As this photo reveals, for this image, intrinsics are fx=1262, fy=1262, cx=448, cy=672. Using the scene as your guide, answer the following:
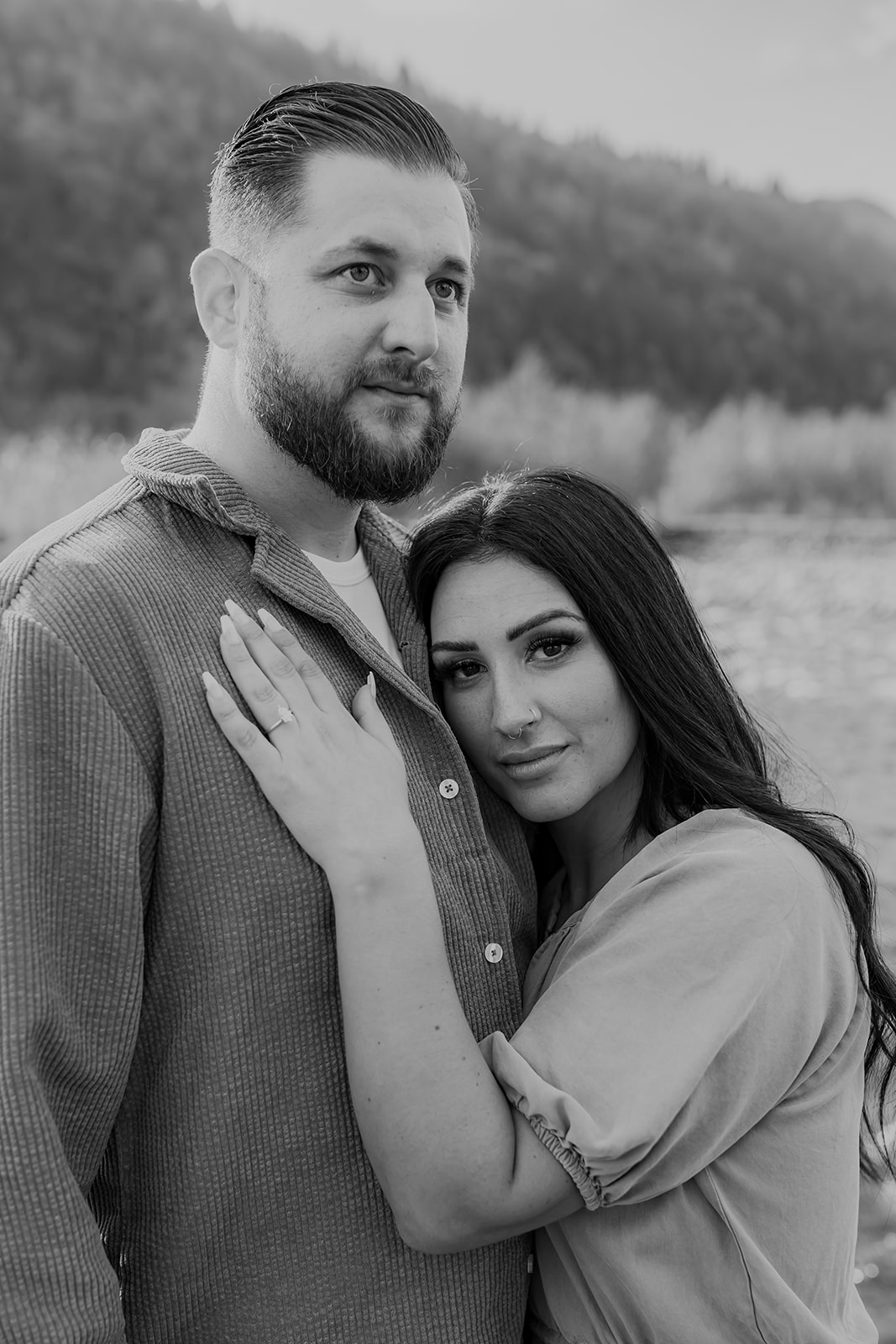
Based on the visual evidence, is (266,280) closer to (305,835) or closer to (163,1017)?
(305,835)

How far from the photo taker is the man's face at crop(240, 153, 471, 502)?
5.92 feet

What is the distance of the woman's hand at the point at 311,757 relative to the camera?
1579 millimetres

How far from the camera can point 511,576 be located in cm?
200

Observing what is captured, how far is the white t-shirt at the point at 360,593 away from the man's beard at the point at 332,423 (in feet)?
0.51

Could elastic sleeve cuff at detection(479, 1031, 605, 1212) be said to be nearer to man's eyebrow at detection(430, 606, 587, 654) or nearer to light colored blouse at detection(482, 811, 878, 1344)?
light colored blouse at detection(482, 811, 878, 1344)

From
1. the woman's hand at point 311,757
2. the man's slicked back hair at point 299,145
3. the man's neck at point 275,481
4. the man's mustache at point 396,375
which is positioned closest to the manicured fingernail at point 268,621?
the woman's hand at point 311,757

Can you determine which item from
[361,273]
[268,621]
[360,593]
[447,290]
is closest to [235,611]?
[268,621]

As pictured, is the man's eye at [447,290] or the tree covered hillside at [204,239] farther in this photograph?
the tree covered hillside at [204,239]

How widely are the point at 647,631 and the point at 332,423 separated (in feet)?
1.97

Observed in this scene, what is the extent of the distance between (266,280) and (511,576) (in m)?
0.58

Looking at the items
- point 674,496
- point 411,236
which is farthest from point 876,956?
point 674,496

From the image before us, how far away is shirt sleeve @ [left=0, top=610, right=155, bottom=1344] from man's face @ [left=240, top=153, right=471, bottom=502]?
56 cm

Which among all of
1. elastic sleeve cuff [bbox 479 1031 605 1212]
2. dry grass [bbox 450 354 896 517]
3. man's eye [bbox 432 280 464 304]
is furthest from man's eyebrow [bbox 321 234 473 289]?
dry grass [bbox 450 354 896 517]

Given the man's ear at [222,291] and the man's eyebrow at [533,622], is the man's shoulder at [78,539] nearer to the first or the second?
the man's ear at [222,291]
